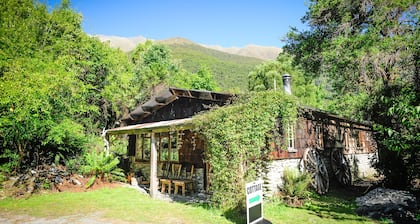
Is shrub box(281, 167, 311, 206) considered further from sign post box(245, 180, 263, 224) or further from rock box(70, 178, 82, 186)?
rock box(70, 178, 82, 186)

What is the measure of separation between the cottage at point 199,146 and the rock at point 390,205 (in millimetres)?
1918

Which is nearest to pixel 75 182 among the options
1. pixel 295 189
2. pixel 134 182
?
pixel 134 182

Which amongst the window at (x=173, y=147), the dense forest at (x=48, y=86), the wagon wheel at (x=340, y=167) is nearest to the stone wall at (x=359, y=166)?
the wagon wheel at (x=340, y=167)

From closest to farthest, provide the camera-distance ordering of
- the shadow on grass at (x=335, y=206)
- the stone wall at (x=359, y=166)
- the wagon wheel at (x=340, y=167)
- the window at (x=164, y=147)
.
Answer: the shadow on grass at (x=335, y=206) → the wagon wheel at (x=340, y=167) → the window at (x=164, y=147) → the stone wall at (x=359, y=166)

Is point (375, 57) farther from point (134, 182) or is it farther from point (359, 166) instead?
point (134, 182)

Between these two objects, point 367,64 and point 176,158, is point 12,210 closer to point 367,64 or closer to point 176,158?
point 176,158

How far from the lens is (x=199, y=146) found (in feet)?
36.6

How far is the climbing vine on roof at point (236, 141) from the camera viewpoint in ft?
23.4

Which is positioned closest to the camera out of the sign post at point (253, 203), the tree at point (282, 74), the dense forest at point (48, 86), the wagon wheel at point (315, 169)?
the sign post at point (253, 203)

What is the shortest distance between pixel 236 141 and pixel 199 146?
13.6ft

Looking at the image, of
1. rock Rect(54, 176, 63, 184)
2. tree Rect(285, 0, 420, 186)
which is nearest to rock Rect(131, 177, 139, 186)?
rock Rect(54, 176, 63, 184)

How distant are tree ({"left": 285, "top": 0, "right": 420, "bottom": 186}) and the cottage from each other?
6.59 ft

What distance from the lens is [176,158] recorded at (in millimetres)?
12273

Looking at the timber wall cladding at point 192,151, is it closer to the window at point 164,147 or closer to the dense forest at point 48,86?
the window at point 164,147
